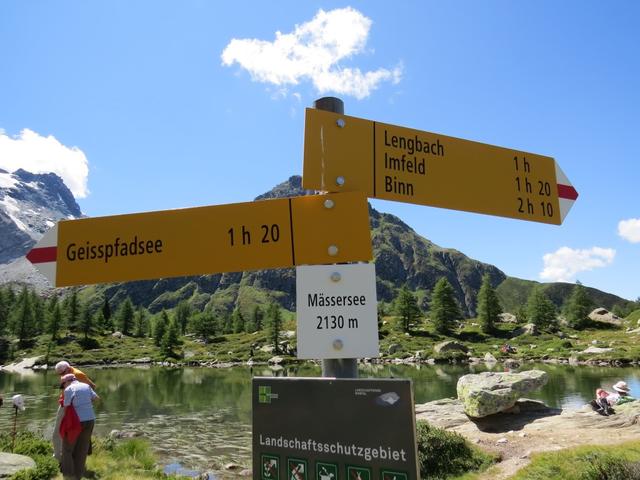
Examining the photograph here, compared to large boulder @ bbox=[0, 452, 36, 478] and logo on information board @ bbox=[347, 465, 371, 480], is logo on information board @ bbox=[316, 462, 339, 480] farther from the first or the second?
large boulder @ bbox=[0, 452, 36, 478]

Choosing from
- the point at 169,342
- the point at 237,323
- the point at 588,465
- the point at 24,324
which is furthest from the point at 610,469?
the point at 237,323

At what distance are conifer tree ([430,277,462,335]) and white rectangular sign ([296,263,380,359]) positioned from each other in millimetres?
105474

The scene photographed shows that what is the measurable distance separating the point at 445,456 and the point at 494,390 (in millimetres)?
7467

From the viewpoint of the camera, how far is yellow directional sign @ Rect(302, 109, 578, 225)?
11.1 ft

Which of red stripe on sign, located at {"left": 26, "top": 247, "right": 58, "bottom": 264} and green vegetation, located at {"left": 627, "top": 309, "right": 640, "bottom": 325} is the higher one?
red stripe on sign, located at {"left": 26, "top": 247, "right": 58, "bottom": 264}

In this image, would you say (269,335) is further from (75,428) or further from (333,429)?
(333,429)

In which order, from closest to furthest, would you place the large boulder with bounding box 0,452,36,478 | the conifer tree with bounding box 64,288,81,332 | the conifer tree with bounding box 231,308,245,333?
the large boulder with bounding box 0,452,36,478 < the conifer tree with bounding box 64,288,81,332 < the conifer tree with bounding box 231,308,245,333

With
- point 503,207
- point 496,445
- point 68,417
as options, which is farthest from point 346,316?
point 496,445

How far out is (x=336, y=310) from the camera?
2971 millimetres

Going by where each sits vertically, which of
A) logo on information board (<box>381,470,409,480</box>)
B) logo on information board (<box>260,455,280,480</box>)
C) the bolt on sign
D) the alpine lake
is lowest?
→ the alpine lake

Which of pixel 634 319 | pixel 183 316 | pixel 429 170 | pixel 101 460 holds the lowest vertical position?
pixel 101 460

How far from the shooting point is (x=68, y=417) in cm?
861

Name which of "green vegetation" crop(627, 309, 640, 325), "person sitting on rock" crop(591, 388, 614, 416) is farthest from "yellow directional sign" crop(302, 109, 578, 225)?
"green vegetation" crop(627, 309, 640, 325)

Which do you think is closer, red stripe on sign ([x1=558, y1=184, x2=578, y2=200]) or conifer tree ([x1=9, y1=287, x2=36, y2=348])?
red stripe on sign ([x1=558, y1=184, x2=578, y2=200])
